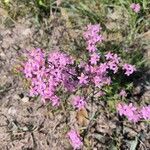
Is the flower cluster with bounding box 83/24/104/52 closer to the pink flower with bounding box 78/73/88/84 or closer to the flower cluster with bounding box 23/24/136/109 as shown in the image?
the flower cluster with bounding box 23/24/136/109

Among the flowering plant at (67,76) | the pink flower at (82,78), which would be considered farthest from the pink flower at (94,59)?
the pink flower at (82,78)

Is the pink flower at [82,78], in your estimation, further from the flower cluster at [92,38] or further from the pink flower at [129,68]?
the pink flower at [129,68]

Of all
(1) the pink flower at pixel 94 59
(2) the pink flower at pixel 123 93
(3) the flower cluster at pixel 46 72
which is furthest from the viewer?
(2) the pink flower at pixel 123 93

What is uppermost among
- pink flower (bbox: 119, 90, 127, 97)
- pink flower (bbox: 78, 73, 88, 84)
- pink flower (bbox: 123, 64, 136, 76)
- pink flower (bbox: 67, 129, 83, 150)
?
pink flower (bbox: 123, 64, 136, 76)

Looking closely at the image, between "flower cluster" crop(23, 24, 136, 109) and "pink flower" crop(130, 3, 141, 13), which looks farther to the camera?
"pink flower" crop(130, 3, 141, 13)

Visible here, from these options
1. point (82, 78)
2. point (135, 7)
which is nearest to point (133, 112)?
point (82, 78)

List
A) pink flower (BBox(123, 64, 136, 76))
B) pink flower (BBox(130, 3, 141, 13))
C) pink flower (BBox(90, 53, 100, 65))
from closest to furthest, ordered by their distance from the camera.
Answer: pink flower (BBox(90, 53, 100, 65)), pink flower (BBox(123, 64, 136, 76)), pink flower (BBox(130, 3, 141, 13))

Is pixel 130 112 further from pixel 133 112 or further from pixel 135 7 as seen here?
pixel 135 7

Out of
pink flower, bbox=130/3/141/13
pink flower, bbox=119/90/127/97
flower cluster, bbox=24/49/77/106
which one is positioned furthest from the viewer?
pink flower, bbox=130/3/141/13

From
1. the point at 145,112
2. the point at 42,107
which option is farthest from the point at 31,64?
the point at 145,112

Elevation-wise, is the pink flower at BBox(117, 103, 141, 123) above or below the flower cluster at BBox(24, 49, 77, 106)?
below

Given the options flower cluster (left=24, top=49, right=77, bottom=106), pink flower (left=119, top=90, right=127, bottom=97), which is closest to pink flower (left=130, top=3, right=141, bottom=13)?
pink flower (left=119, top=90, right=127, bottom=97)
